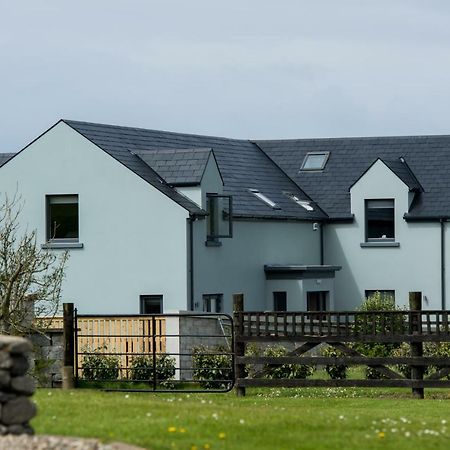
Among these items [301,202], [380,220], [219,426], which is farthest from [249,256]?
[219,426]

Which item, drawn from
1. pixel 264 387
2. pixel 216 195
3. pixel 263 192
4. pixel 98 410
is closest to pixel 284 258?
pixel 263 192

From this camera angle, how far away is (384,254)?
5038 centimetres

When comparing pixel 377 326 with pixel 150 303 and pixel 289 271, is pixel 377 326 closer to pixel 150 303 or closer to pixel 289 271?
pixel 150 303

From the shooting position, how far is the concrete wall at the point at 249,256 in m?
43.9

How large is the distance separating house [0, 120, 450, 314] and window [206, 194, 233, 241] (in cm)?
5

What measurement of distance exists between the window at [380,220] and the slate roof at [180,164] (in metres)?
8.79

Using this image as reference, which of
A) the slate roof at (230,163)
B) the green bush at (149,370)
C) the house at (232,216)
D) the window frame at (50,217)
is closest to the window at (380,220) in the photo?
the house at (232,216)

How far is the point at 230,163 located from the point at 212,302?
24.9 ft

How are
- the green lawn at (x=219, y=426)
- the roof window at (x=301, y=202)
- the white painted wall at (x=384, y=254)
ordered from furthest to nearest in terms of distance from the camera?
the roof window at (x=301, y=202)
the white painted wall at (x=384, y=254)
the green lawn at (x=219, y=426)

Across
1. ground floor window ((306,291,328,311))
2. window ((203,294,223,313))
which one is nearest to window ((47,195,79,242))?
window ((203,294,223,313))

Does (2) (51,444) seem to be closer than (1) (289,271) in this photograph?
Yes

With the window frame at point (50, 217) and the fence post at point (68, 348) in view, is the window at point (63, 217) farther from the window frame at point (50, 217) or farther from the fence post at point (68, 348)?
the fence post at point (68, 348)

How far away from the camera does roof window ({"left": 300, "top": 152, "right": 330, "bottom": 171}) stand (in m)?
54.2

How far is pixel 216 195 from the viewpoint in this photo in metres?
44.1
